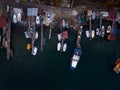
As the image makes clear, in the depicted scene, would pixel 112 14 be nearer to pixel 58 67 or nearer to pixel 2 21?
pixel 58 67

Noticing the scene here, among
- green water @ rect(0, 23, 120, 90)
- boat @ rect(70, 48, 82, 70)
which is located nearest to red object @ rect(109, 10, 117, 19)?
green water @ rect(0, 23, 120, 90)

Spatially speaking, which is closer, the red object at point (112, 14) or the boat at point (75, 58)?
the boat at point (75, 58)

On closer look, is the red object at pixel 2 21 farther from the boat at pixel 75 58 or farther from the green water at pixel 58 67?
the boat at pixel 75 58

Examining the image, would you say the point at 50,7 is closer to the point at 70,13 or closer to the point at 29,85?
the point at 70,13

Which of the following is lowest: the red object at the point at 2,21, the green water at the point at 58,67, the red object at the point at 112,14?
the green water at the point at 58,67

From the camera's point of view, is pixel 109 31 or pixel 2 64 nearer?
pixel 2 64

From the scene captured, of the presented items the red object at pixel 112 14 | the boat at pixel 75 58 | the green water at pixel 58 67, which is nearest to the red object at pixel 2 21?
the green water at pixel 58 67

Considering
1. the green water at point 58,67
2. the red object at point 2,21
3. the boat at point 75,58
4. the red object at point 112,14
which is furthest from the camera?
the red object at point 112,14

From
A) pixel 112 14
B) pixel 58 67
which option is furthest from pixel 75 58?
pixel 112 14

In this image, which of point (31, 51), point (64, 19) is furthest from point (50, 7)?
point (31, 51)

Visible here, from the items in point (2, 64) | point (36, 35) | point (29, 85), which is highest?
point (36, 35)
